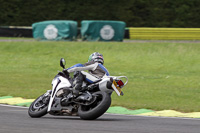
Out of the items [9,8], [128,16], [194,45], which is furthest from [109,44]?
[9,8]

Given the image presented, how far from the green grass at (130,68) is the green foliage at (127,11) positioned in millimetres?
7562

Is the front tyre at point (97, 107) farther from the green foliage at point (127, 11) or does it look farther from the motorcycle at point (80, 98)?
the green foliage at point (127, 11)

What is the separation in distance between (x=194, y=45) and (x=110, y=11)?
10.5 metres

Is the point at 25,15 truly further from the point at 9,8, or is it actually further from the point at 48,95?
the point at 48,95

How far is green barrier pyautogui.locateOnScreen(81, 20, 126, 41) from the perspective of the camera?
96.5 feet

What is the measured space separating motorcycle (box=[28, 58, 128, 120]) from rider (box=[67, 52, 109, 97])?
0.29ft

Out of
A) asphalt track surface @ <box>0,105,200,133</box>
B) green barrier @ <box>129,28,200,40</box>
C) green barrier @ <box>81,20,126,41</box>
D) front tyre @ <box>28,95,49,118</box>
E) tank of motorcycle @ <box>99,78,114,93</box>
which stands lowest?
green barrier @ <box>129,28,200,40</box>

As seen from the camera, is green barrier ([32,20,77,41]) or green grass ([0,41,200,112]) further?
green barrier ([32,20,77,41])

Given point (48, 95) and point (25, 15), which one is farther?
point (25, 15)

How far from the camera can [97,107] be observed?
8.64 metres

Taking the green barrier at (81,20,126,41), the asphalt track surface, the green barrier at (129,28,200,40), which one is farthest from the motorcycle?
the green barrier at (129,28,200,40)

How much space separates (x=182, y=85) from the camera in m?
18.1

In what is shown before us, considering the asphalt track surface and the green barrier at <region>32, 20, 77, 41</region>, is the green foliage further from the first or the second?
the asphalt track surface

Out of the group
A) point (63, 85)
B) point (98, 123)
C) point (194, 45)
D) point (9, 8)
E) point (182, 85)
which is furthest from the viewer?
point (9, 8)
